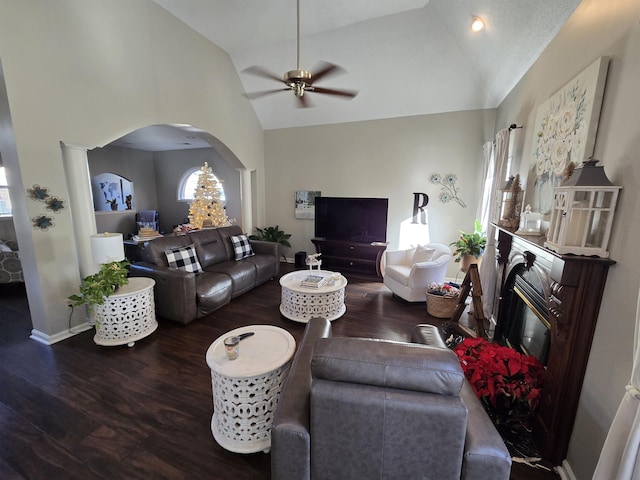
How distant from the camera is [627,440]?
103 cm

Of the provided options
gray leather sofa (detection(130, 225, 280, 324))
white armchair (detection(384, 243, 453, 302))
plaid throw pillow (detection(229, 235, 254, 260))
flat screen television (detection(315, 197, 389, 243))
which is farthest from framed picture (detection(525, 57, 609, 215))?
plaid throw pillow (detection(229, 235, 254, 260))

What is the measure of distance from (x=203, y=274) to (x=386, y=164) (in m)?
3.65

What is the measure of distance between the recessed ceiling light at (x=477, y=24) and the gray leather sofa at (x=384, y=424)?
3268mm

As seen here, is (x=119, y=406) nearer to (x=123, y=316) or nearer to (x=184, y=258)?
(x=123, y=316)

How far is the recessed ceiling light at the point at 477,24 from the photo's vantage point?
105 inches

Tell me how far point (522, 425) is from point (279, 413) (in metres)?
1.65

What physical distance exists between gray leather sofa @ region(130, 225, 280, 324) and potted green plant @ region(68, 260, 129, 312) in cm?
47

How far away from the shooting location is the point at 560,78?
208 cm

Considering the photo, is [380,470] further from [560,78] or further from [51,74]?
[51,74]

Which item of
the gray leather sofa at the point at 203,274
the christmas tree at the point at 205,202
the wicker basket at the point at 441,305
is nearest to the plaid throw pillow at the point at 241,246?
the gray leather sofa at the point at 203,274

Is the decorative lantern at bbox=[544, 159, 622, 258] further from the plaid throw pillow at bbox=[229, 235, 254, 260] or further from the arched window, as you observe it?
the arched window

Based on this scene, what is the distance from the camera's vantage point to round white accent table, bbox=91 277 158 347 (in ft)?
8.79

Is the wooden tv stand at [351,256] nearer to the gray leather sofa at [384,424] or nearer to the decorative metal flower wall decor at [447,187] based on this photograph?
the decorative metal flower wall decor at [447,187]

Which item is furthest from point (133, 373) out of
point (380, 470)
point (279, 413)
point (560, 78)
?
point (560, 78)
